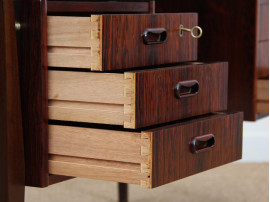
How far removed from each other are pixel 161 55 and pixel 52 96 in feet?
0.80

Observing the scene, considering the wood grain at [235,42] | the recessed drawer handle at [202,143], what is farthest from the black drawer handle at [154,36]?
the wood grain at [235,42]

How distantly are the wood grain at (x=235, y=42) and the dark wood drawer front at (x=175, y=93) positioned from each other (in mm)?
348

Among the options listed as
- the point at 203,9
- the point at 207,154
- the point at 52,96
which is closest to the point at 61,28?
the point at 52,96

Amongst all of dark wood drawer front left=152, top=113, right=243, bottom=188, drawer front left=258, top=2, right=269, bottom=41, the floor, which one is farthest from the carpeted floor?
dark wood drawer front left=152, top=113, right=243, bottom=188

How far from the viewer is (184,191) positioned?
6.89 feet

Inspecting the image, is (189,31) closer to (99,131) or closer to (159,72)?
(159,72)

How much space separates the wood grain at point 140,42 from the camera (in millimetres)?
A: 1139

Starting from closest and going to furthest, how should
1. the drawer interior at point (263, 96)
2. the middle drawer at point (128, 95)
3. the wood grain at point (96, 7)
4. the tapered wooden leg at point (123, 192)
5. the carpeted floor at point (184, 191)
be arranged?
the middle drawer at point (128, 95) → the wood grain at point (96, 7) → the drawer interior at point (263, 96) → the tapered wooden leg at point (123, 192) → the carpeted floor at point (184, 191)

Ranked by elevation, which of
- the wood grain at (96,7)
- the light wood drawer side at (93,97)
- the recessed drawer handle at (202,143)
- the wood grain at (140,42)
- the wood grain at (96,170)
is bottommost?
the wood grain at (96,170)

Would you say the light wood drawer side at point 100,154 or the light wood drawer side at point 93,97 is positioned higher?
the light wood drawer side at point 93,97

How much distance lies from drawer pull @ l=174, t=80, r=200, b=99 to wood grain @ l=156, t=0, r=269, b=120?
0.47 meters

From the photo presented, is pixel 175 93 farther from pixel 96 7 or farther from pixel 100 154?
pixel 96 7

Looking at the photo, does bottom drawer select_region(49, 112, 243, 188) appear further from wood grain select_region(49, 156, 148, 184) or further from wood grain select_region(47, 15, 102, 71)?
wood grain select_region(47, 15, 102, 71)

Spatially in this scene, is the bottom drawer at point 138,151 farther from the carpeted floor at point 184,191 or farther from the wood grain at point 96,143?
the carpeted floor at point 184,191
